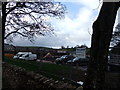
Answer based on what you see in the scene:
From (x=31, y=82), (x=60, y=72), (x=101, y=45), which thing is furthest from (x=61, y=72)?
(x=101, y=45)

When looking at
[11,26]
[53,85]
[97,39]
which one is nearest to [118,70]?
[53,85]

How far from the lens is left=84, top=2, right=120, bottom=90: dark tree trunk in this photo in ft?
19.4

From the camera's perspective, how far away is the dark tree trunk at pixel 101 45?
5.91 m

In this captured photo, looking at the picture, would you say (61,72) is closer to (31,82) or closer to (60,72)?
(60,72)

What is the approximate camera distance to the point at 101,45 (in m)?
5.99

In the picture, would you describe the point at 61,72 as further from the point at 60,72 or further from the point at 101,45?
the point at 101,45

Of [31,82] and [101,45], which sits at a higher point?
[101,45]

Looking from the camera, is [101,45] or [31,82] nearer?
[101,45]

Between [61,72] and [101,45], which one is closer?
[101,45]

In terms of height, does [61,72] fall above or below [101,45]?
below

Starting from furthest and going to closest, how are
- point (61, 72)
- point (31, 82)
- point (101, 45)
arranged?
→ point (61, 72), point (31, 82), point (101, 45)

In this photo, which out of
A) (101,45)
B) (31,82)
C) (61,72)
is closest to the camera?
(101,45)

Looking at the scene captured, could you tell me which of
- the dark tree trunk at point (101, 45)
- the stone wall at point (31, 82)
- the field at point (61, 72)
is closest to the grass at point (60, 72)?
the field at point (61, 72)

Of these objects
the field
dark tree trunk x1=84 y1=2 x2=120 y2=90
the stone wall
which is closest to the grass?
the field
